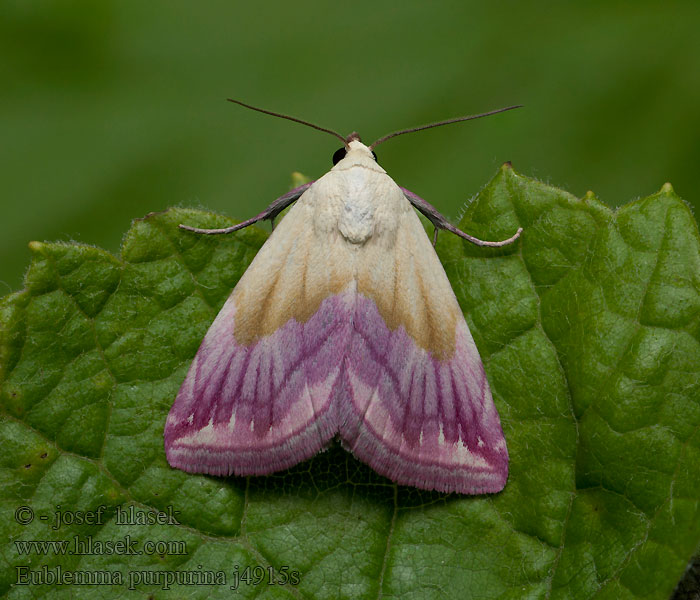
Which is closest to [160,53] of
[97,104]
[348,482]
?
[97,104]

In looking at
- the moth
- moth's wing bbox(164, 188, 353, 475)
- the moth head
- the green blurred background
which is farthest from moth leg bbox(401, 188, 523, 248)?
the green blurred background

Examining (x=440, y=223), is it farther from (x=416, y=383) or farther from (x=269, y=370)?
(x=269, y=370)

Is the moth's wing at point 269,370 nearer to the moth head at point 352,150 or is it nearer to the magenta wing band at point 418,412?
the magenta wing band at point 418,412

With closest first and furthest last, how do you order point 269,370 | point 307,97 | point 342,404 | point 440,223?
1. point 342,404
2. point 269,370
3. point 440,223
4. point 307,97

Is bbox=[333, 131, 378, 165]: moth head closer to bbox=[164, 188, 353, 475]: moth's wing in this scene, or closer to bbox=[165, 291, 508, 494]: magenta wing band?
bbox=[164, 188, 353, 475]: moth's wing

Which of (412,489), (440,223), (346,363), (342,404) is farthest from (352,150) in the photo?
(412,489)

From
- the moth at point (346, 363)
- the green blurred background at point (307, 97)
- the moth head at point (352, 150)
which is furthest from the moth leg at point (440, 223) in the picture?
the green blurred background at point (307, 97)

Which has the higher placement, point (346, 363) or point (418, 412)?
point (346, 363)
